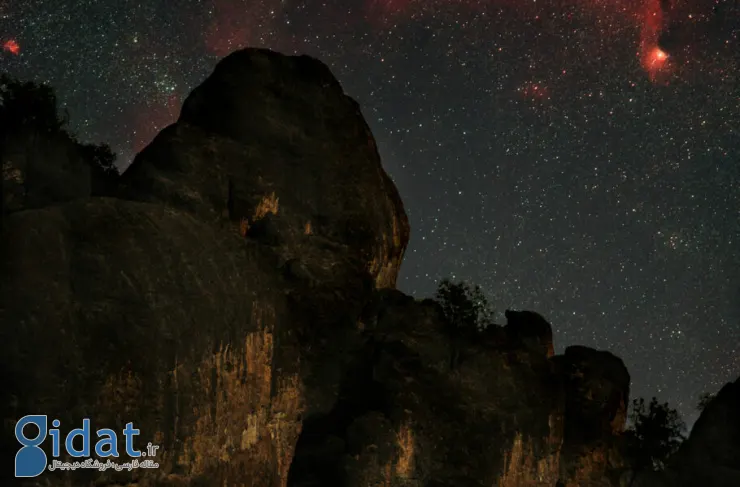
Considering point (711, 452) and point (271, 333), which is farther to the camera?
point (711, 452)

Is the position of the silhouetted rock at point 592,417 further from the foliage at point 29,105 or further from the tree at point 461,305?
the foliage at point 29,105

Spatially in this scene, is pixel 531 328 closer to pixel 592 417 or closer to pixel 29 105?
pixel 592 417

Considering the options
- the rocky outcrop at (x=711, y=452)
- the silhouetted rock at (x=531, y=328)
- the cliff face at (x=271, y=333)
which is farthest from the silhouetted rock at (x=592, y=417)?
the rocky outcrop at (x=711, y=452)

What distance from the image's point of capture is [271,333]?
29.8 metres

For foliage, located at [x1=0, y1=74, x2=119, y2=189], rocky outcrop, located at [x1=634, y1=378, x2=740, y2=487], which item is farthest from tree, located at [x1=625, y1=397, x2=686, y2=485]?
foliage, located at [x1=0, y1=74, x2=119, y2=189]

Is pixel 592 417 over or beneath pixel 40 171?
beneath

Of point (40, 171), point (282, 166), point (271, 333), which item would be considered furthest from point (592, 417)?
point (40, 171)

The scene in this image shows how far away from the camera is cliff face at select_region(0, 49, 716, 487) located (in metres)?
23.2

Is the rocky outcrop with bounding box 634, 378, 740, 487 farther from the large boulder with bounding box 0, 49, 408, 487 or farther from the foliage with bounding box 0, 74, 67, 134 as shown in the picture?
the foliage with bounding box 0, 74, 67, 134

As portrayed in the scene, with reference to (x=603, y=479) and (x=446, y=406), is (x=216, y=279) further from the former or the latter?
A: (x=603, y=479)

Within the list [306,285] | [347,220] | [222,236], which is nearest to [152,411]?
[222,236]

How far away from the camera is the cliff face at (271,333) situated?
76.2 feet

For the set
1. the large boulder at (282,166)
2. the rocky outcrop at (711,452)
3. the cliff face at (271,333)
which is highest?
the large boulder at (282,166)

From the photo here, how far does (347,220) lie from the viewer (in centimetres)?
3772
